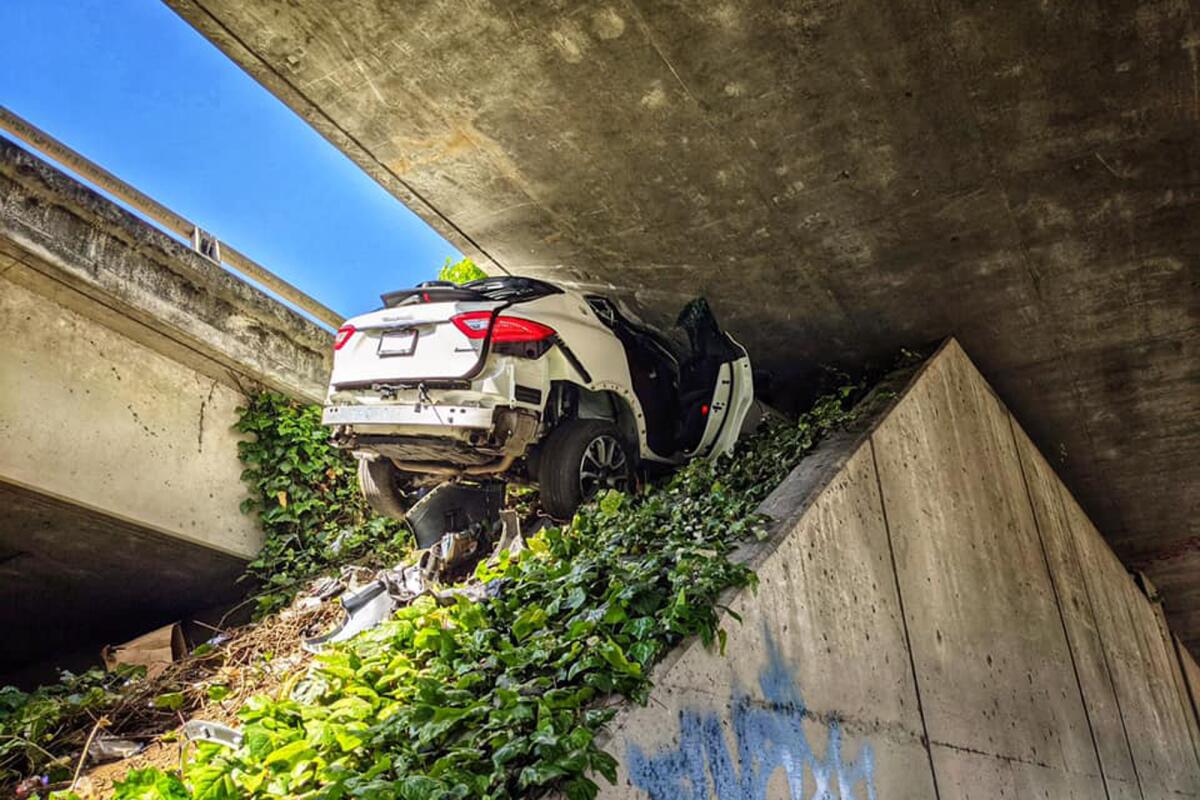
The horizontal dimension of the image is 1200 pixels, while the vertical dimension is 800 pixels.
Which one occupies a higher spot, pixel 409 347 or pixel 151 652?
pixel 409 347

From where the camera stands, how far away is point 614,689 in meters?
2.82

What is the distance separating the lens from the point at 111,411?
6.15 m

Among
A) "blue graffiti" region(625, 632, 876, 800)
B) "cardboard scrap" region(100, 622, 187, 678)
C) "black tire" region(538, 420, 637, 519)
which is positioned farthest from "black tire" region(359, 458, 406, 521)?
"blue graffiti" region(625, 632, 876, 800)

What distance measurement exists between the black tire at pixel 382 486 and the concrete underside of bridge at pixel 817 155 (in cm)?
214

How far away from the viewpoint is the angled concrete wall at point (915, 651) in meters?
3.12

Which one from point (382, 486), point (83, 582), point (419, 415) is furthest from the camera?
point (83, 582)

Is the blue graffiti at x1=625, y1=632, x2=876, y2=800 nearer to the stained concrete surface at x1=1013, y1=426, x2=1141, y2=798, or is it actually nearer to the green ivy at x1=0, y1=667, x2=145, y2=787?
the green ivy at x1=0, y1=667, x2=145, y2=787

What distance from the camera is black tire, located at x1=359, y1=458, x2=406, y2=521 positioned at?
18.8 feet

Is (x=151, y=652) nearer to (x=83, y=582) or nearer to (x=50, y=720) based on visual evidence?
(x=50, y=720)

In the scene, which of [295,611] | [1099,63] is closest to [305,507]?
[295,611]

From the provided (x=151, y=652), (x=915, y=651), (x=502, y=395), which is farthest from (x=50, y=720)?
(x=915, y=651)

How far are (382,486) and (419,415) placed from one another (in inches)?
44.6

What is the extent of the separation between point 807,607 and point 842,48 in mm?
3297

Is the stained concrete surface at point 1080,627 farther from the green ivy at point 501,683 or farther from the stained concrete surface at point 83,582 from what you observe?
the stained concrete surface at point 83,582
